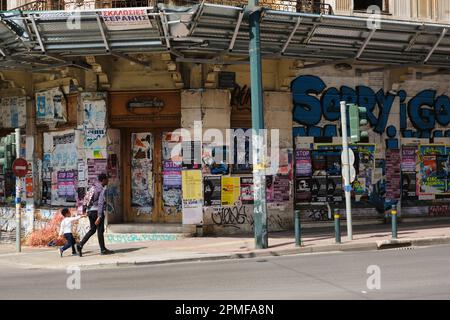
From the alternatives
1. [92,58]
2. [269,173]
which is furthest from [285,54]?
[92,58]

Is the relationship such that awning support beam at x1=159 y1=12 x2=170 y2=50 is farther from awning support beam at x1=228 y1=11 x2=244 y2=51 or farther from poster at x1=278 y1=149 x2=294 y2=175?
poster at x1=278 y1=149 x2=294 y2=175

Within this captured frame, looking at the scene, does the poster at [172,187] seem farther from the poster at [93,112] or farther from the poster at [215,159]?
the poster at [93,112]

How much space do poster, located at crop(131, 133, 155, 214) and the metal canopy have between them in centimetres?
285

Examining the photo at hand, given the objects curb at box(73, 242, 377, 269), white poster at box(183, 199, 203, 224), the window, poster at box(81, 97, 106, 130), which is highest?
the window

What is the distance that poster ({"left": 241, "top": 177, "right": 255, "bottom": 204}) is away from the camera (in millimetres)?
19125

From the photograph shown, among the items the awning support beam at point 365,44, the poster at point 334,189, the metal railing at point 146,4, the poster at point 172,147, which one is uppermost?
the metal railing at point 146,4

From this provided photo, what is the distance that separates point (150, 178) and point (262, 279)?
9.01 metres

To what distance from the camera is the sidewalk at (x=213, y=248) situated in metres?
14.6

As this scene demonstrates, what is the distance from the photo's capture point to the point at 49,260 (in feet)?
50.0

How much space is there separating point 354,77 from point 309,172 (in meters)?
3.47

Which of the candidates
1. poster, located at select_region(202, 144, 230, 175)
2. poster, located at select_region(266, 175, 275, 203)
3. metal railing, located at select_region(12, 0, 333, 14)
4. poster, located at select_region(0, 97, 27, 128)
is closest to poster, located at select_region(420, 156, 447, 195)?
poster, located at select_region(266, 175, 275, 203)

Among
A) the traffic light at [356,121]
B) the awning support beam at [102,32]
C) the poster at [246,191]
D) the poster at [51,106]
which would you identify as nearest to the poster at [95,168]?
the poster at [51,106]

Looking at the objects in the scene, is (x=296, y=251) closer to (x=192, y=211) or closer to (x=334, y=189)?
(x=192, y=211)

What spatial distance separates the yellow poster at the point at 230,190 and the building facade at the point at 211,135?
0.10ft
